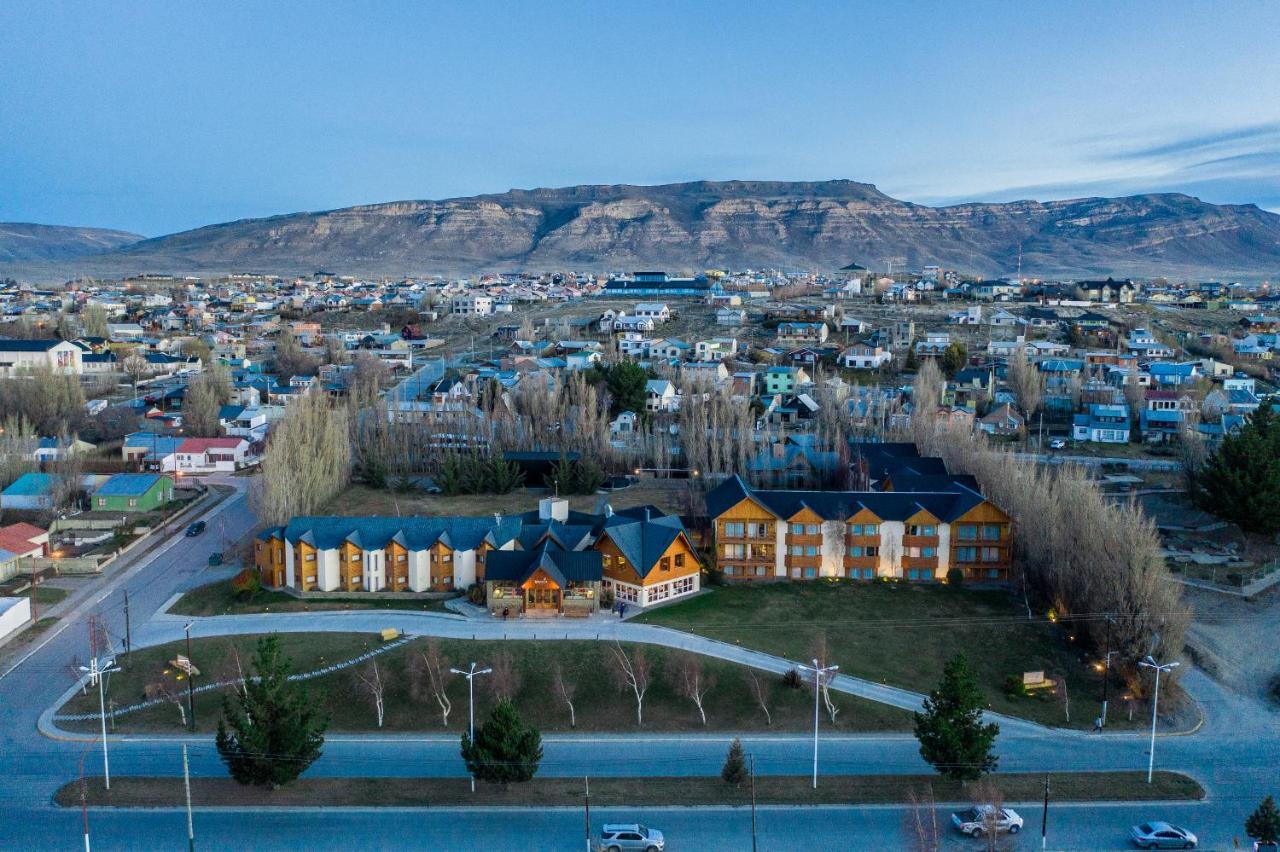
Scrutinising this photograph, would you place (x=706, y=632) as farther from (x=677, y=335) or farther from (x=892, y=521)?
(x=677, y=335)

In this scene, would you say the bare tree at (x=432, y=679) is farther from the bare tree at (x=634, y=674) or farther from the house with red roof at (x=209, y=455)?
the house with red roof at (x=209, y=455)

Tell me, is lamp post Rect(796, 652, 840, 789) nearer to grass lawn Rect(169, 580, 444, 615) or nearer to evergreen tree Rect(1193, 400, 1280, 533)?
grass lawn Rect(169, 580, 444, 615)

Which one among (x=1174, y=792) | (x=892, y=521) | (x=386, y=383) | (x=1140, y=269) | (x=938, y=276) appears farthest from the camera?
(x=1140, y=269)

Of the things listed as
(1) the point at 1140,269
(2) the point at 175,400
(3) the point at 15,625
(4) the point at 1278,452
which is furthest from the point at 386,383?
(1) the point at 1140,269

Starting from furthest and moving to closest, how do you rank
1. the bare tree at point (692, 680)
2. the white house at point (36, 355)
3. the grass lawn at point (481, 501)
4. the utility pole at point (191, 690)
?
the white house at point (36, 355), the grass lawn at point (481, 501), the bare tree at point (692, 680), the utility pole at point (191, 690)

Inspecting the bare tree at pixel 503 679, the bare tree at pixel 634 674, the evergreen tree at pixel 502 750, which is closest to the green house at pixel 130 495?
the bare tree at pixel 503 679

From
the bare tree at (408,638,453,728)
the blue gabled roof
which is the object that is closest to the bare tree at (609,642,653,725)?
the bare tree at (408,638,453,728)
